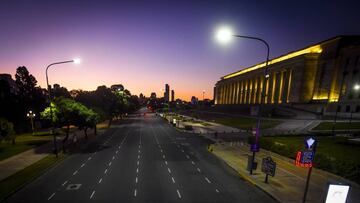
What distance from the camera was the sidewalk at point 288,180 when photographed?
16797 mm

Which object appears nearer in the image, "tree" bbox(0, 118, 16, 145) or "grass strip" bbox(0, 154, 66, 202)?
"grass strip" bbox(0, 154, 66, 202)

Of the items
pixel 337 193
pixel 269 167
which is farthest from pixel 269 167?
pixel 337 193

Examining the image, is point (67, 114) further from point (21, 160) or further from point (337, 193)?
point (337, 193)

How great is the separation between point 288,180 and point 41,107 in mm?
76217

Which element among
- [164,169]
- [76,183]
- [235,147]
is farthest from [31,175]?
[235,147]

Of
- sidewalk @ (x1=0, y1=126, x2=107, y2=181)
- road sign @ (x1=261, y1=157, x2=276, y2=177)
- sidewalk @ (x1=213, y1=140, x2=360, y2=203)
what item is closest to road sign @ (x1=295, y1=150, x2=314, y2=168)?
sidewalk @ (x1=213, y1=140, x2=360, y2=203)

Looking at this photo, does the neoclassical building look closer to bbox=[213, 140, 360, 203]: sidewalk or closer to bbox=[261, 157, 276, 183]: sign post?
bbox=[213, 140, 360, 203]: sidewalk

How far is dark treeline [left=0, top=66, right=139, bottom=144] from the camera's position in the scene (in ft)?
112

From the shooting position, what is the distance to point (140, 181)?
19.8 m

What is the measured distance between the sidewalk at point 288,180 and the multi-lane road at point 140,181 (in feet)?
3.44

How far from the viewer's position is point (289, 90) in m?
93.1

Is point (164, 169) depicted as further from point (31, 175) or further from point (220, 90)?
point (220, 90)

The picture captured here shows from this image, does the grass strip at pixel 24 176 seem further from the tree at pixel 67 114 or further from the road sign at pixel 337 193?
the road sign at pixel 337 193

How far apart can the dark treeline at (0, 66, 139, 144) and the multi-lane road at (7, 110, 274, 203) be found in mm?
8344
